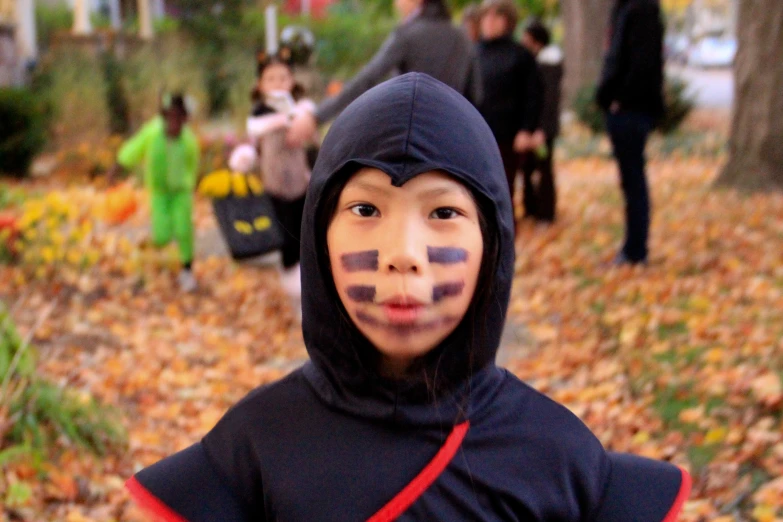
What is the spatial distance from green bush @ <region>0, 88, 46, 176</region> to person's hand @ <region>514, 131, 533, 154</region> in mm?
6786

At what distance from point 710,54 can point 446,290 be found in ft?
174

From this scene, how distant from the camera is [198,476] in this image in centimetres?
173

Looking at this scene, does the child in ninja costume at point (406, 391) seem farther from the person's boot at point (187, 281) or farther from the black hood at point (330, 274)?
the person's boot at point (187, 281)

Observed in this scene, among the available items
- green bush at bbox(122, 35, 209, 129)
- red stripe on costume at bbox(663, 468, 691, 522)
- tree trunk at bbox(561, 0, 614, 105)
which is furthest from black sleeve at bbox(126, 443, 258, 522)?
tree trunk at bbox(561, 0, 614, 105)

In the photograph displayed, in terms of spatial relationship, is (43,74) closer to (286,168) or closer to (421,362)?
(286,168)

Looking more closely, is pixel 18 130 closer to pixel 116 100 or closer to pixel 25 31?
pixel 116 100

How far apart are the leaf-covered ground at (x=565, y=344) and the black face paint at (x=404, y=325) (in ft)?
7.48

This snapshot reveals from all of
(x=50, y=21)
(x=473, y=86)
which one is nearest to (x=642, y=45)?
(x=473, y=86)

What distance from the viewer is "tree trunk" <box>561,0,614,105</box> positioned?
50.8ft

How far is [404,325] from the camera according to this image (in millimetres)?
1630

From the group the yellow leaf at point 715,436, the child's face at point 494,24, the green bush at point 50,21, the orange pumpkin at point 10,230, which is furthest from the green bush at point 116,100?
the yellow leaf at point 715,436

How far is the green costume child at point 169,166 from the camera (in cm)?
645

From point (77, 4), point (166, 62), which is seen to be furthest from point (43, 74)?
point (77, 4)

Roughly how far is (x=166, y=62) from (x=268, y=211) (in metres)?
8.48
